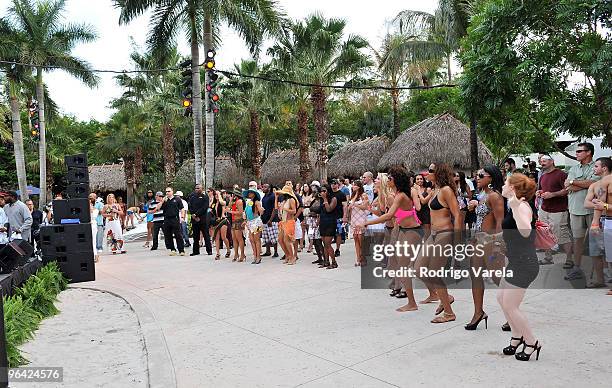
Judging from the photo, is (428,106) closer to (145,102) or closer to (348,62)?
(348,62)

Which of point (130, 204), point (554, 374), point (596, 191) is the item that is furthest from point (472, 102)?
point (130, 204)

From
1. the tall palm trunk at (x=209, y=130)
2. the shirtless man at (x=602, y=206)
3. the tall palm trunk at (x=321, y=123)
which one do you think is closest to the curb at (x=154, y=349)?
the shirtless man at (x=602, y=206)

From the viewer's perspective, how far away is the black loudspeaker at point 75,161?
9.66m

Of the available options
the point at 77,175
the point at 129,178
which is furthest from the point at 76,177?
the point at 129,178

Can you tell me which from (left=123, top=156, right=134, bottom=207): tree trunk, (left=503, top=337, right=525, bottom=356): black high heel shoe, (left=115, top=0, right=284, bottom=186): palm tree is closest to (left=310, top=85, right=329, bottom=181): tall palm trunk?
(left=115, top=0, right=284, bottom=186): palm tree

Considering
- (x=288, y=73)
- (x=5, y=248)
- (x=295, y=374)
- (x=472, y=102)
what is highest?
(x=288, y=73)

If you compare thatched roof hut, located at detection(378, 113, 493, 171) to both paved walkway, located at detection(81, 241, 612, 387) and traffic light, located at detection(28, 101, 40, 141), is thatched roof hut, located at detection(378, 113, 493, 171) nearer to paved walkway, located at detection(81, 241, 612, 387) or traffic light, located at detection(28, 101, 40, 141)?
paved walkway, located at detection(81, 241, 612, 387)

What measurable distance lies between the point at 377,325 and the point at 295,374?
5.04ft

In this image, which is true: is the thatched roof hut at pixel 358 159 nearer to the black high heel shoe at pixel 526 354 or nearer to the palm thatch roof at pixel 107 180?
the palm thatch roof at pixel 107 180

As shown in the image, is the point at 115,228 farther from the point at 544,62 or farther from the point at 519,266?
the point at 519,266

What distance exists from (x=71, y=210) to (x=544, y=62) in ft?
29.5

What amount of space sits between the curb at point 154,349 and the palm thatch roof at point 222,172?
25447 millimetres

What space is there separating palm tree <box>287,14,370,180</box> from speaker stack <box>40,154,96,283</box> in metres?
14.6

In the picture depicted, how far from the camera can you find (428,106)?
1298 inches
